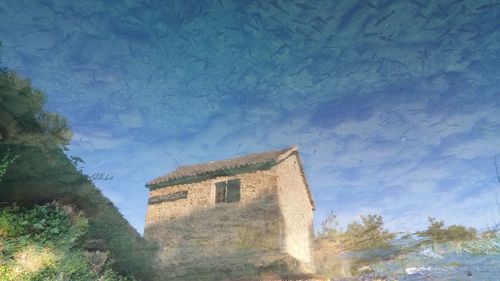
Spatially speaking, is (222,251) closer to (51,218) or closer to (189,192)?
(189,192)

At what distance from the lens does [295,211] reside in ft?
66.3

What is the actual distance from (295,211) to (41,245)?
49.2 feet

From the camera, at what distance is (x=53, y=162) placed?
8023mm

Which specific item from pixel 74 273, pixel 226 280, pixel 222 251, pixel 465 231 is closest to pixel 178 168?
pixel 222 251

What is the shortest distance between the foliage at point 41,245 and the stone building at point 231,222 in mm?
8729

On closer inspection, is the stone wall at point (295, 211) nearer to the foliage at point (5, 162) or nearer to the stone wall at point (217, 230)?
the stone wall at point (217, 230)

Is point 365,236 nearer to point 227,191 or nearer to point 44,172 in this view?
point 227,191

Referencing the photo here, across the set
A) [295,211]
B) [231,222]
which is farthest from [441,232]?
[231,222]

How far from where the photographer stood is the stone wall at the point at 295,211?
18.0 m

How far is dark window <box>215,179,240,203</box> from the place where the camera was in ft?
60.8

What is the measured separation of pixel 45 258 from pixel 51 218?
1145mm

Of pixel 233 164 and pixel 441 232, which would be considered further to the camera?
pixel 233 164

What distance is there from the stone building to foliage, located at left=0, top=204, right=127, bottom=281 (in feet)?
28.6

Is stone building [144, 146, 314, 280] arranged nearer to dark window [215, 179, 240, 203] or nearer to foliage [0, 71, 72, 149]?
dark window [215, 179, 240, 203]
